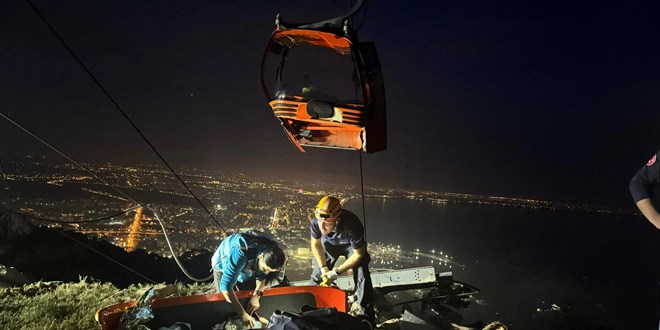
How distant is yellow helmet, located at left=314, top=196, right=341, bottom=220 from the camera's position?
4.87 metres

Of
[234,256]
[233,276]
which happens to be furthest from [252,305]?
[234,256]

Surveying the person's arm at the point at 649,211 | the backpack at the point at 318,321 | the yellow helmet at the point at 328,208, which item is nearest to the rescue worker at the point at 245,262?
the backpack at the point at 318,321

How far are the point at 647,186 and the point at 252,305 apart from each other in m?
4.07

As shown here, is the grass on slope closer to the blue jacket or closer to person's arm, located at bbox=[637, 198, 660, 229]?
the blue jacket

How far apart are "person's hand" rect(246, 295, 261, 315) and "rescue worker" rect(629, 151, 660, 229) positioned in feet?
12.7

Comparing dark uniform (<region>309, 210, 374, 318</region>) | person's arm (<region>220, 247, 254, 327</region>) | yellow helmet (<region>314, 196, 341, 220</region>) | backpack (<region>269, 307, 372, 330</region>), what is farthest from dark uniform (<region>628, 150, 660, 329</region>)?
person's arm (<region>220, 247, 254, 327</region>)

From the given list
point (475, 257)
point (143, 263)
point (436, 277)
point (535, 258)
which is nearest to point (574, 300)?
point (475, 257)

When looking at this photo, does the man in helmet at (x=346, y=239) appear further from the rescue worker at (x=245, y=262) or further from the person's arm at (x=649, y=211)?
the person's arm at (x=649, y=211)

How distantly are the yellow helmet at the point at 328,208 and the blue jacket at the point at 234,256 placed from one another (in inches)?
44.6

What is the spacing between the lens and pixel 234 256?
3863 mm

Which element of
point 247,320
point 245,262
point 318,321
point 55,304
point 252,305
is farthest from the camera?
point 55,304

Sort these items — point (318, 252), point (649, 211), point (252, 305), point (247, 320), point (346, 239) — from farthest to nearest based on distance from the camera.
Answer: point (318, 252)
point (346, 239)
point (252, 305)
point (247, 320)
point (649, 211)

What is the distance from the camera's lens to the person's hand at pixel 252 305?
13.2ft

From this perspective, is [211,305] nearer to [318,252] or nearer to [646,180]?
[318,252]
